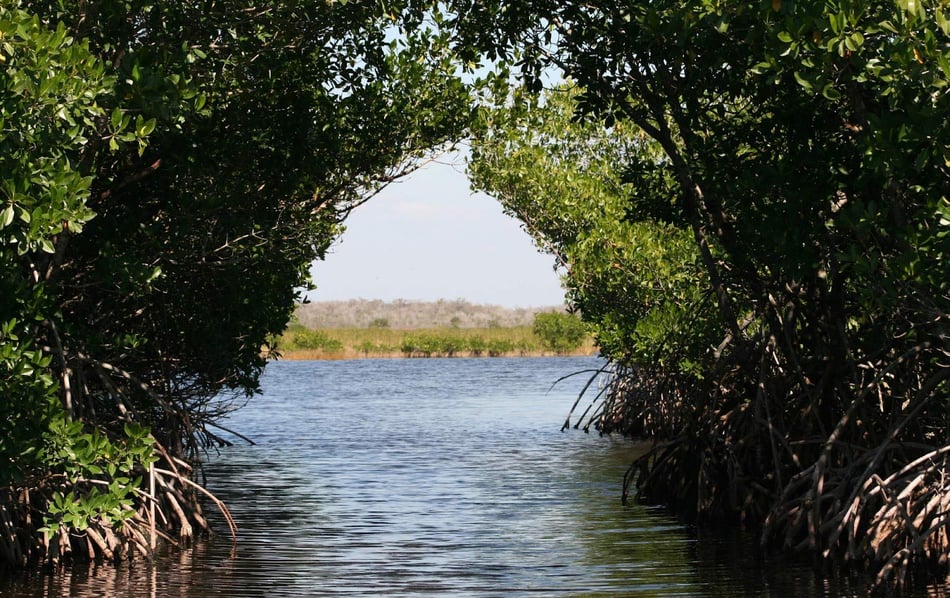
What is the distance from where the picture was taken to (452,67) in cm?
1463

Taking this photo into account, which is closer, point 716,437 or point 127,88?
point 127,88

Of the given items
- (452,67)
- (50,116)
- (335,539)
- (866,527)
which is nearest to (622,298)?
(452,67)

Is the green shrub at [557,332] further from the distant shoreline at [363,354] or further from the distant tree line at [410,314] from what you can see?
the distant tree line at [410,314]

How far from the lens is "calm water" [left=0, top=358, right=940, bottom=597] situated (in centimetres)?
1002

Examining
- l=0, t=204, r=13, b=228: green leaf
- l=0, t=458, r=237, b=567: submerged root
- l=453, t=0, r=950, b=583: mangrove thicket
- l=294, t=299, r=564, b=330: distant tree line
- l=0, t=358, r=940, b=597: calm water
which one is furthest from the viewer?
l=294, t=299, r=564, b=330: distant tree line

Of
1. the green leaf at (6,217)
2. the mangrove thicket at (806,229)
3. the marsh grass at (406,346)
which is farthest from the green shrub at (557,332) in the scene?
the green leaf at (6,217)

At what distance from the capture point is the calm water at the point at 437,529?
1002cm

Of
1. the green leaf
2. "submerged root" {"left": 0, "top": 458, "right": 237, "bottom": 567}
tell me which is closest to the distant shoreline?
"submerged root" {"left": 0, "top": 458, "right": 237, "bottom": 567}

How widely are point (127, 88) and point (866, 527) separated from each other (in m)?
6.38

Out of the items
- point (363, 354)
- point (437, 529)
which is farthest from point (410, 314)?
point (437, 529)

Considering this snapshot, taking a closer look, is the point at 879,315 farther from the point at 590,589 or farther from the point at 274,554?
the point at 274,554

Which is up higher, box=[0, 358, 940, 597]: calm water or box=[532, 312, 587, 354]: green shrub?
box=[532, 312, 587, 354]: green shrub

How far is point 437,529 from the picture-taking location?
43.8 ft

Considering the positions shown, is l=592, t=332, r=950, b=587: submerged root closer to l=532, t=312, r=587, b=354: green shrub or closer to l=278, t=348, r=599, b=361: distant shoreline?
l=532, t=312, r=587, b=354: green shrub
